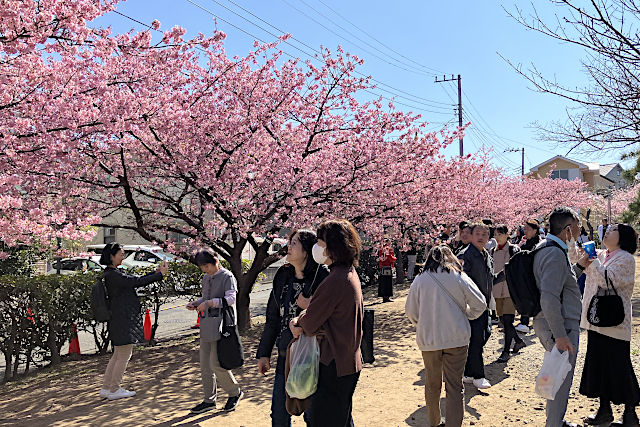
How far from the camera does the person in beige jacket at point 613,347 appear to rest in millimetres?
4395

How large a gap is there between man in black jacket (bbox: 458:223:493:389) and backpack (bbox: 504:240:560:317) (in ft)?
5.91

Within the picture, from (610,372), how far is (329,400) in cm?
287

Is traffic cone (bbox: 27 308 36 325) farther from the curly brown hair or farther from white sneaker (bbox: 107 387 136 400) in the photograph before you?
the curly brown hair

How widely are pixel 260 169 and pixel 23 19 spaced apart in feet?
14.0

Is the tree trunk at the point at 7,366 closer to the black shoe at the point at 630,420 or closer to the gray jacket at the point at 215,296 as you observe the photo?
the gray jacket at the point at 215,296

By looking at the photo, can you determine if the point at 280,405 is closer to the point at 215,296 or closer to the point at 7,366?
the point at 215,296

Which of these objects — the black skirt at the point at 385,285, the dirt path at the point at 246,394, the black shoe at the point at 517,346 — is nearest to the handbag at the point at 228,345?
the dirt path at the point at 246,394

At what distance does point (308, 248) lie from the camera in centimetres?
364

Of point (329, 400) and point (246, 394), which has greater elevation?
point (329, 400)

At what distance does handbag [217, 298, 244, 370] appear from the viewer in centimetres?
511

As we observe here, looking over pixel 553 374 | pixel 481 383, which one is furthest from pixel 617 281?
pixel 481 383

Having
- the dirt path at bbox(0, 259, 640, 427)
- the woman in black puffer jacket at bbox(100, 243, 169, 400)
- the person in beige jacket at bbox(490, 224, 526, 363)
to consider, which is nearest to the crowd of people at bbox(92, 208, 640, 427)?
the dirt path at bbox(0, 259, 640, 427)

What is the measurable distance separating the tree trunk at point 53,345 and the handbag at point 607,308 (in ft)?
22.9

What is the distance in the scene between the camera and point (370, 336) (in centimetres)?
363
